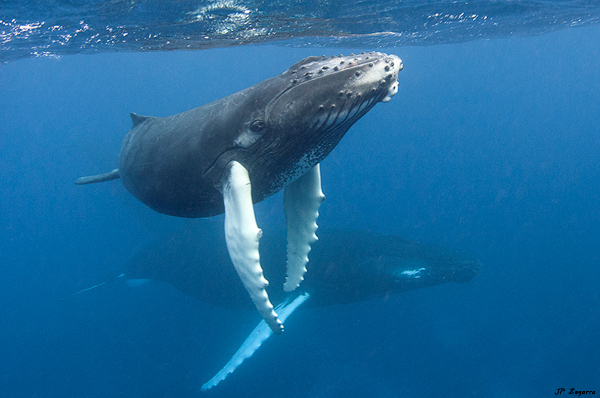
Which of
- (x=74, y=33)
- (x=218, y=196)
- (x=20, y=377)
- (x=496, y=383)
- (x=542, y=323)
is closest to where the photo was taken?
(x=218, y=196)

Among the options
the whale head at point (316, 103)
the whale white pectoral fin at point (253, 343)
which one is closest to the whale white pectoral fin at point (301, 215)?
the whale head at point (316, 103)

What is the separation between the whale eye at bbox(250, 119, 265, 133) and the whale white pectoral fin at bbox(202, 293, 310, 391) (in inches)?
348

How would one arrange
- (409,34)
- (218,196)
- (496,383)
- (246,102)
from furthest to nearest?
(409,34)
(496,383)
(218,196)
(246,102)

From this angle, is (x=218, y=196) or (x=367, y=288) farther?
(x=367, y=288)

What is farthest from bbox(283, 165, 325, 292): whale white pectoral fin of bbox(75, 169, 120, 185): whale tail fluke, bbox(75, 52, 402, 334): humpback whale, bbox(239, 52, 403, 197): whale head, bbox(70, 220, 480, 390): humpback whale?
bbox(70, 220, 480, 390): humpback whale

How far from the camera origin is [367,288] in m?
11.8

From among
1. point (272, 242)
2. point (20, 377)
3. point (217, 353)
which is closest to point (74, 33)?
point (272, 242)

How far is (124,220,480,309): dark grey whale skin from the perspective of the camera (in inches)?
452

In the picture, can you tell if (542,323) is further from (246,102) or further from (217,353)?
(246,102)

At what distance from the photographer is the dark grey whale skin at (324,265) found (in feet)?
37.7

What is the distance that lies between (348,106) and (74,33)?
15489 millimetres

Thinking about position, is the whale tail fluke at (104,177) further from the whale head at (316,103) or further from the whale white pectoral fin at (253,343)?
the whale white pectoral fin at (253,343)


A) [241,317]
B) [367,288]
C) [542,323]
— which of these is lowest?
[542,323]

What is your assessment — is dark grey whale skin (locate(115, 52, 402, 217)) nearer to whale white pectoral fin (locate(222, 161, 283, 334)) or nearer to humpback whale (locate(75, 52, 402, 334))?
humpback whale (locate(75, 52, 402, 334))
